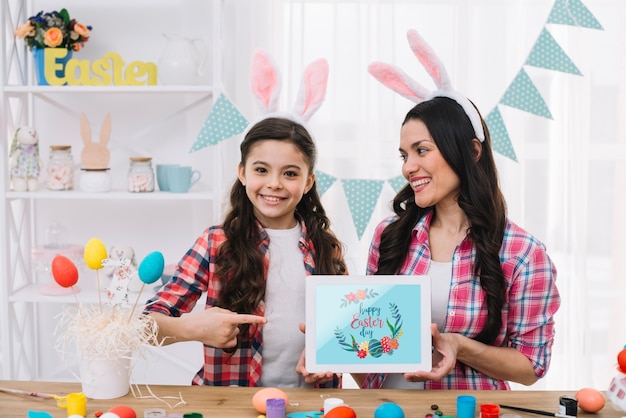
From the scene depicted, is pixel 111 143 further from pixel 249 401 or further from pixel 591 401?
pixel 591 401

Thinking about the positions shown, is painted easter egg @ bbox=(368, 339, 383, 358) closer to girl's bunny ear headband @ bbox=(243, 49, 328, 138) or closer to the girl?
the girl

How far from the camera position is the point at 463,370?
1.82 meters

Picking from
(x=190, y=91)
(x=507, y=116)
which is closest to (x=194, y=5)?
(x=190, y=91)

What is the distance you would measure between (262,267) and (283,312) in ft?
0.42

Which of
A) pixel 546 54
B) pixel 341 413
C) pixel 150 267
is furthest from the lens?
pixel 546 54

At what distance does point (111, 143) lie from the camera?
10.8 feet

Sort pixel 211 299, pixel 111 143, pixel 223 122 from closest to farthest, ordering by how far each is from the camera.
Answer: pixel 211 299, pixel 223 122, pixel 111 143

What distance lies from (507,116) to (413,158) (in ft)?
4.66

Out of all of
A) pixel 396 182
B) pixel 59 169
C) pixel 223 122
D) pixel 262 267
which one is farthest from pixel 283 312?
pixel 59 169

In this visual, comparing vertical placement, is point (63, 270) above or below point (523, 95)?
below

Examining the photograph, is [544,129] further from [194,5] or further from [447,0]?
[194,5]

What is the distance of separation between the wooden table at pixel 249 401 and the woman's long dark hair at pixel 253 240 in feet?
1.13

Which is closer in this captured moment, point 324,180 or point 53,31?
point 324,180

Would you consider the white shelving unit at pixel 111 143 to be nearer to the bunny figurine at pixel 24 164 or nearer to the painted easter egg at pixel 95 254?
the bunny figurine at pixel 24 164
